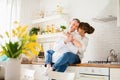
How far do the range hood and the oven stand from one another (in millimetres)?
986

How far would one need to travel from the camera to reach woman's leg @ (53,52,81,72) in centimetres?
345

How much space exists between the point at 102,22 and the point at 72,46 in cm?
75

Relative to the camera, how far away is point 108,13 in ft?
12.6

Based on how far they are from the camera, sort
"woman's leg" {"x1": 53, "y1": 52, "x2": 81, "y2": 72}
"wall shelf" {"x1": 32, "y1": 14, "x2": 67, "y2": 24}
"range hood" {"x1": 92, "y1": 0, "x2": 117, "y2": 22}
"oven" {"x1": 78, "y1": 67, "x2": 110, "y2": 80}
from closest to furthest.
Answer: "oven" {"x1": 78, "y1": 67, "x2": 110, "y2": 80}
"woman's leg" {"x1": 53, "y1": 52, "x2": 81, "y2": 72}
"range hood" {"x1": 92, "y1": 0, "x2": 117, "y2": 22}
"wall shelf" {"x1": 32, "y1": 14, "x2": 67, "y2": 24}

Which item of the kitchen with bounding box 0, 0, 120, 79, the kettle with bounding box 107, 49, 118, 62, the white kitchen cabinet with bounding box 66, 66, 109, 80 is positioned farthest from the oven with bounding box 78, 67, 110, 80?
the kitchen with bounding box 0, 0, 120, 79

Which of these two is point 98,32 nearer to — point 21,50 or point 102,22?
point 102,22

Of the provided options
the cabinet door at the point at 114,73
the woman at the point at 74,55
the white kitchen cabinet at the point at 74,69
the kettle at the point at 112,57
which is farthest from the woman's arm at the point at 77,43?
the cabinet door at the point at 114,73

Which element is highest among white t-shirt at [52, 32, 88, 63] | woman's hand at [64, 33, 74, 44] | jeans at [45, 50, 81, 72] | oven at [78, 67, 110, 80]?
woman's hand at [64, 33, 74, 44]

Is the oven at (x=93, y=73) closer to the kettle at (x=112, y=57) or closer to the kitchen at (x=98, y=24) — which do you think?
the kettle at (x=112, y=57)

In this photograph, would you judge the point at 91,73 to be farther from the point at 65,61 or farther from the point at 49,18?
the point at 49,18

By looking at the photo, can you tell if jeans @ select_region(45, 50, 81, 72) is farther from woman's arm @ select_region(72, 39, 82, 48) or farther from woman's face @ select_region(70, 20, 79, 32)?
woman's face @ select_region(70, 20, 79, 32)

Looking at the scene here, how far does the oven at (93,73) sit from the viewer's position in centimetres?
296

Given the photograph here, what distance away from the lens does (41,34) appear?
500 centimetres

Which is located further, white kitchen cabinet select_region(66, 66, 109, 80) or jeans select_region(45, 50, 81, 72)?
jeans select_region(45, 50, 81, 72)
